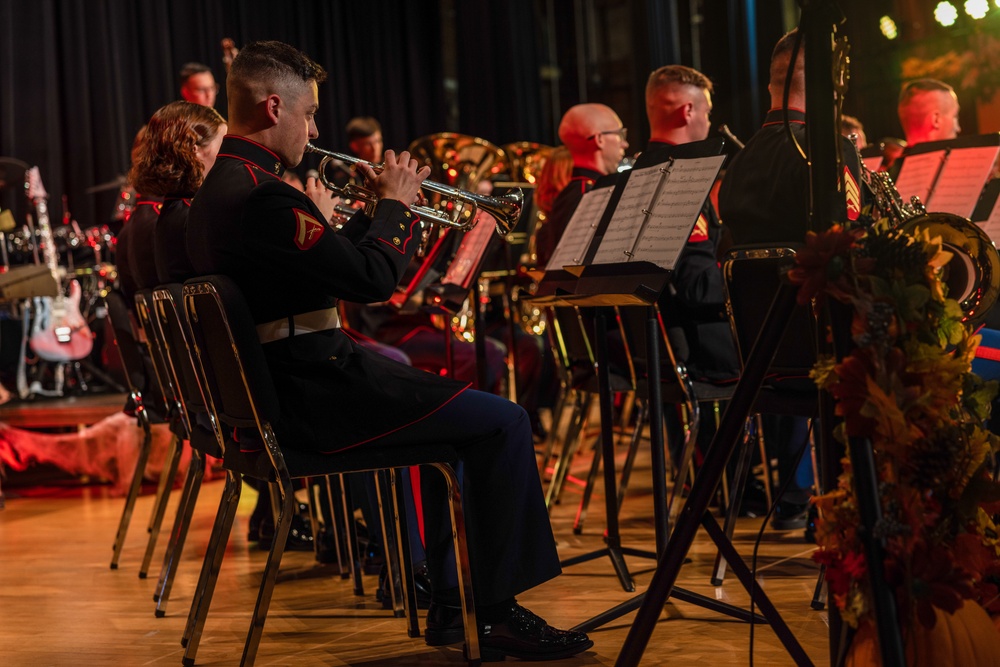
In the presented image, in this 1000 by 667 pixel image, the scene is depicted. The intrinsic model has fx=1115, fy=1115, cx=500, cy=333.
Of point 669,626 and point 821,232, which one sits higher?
point 821,232

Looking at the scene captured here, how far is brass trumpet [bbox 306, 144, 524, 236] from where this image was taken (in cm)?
259

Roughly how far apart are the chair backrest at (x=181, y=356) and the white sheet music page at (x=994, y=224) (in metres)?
2.56

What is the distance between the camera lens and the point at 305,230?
218 centimetres

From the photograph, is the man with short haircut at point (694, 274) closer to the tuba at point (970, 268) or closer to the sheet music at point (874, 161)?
the sheet music at point (874, 161)

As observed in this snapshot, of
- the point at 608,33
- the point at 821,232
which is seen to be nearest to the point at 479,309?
the point at 821,232

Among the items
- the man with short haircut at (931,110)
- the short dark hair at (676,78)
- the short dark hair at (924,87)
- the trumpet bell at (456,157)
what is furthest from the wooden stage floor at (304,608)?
the trumpet bell at (456,157)

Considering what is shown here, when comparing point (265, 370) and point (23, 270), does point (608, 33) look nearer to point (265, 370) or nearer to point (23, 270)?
point (23, 270)

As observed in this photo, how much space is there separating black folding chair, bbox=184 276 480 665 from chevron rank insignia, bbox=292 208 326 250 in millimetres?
167

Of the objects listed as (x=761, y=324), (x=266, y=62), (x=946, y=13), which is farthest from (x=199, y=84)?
(x=946, y=13)

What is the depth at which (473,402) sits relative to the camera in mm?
2395

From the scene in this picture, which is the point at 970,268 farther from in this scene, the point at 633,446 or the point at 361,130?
the point at 361,130

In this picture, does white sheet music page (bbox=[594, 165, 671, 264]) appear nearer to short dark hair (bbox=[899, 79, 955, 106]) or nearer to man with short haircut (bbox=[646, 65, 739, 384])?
man with short haircut (bbox=[646, 65, 739, 384])

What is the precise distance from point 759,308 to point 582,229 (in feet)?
1.60

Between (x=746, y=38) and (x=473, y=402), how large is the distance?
16.6 ft
